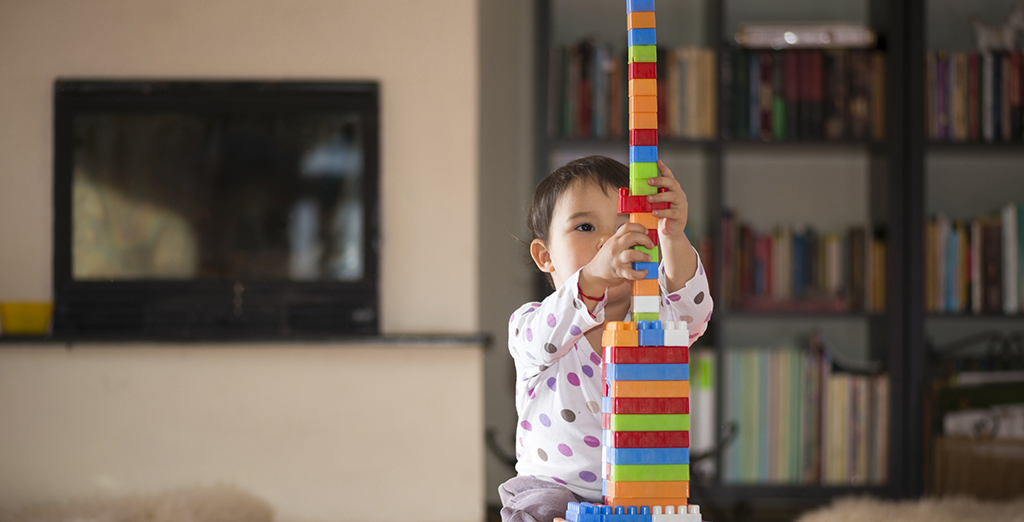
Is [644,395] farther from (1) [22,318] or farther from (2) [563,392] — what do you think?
(1) [22,318]

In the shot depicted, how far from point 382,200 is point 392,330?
0.27 metres

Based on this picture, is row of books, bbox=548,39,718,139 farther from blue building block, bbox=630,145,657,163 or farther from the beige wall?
blue building block, bbox=630,145,657,163

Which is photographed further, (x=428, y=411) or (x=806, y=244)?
(x=806, y=244)

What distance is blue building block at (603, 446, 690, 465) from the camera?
1.72ft

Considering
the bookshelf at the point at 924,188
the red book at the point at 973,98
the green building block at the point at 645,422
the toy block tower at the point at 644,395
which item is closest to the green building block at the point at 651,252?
the toy block tower at the point at 644,395

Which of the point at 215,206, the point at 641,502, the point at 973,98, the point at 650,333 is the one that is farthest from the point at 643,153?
the point at 973,98

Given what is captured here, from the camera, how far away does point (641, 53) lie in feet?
1.82

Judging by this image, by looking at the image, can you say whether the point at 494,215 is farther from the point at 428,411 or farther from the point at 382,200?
the point at 428,411

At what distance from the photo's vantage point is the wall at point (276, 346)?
1674 mm

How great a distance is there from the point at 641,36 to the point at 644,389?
0.77ft

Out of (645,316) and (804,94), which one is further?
(804,94)

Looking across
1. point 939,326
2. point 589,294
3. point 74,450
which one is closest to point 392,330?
point 74,450

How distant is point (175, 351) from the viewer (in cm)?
170

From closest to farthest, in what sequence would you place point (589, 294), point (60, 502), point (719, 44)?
point (589, 294)
point (60, 502)
point (719, 44)
